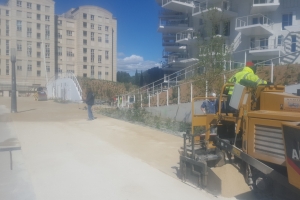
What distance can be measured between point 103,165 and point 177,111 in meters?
9.76

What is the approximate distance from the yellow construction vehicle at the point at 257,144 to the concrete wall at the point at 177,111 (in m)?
8.70

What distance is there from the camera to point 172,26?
42.3 m

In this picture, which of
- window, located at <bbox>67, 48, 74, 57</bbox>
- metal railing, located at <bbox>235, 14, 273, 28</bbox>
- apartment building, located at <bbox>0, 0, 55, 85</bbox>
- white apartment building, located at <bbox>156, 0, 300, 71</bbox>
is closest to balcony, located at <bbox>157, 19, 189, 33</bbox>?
white apartment building, located at <bbox>156, 0, 300, 71</bbox>

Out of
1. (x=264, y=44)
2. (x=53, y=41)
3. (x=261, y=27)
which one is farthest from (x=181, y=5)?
(x=53, y=41)

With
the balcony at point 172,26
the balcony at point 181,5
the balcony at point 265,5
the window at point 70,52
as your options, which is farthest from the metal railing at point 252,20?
the window at point 70,52

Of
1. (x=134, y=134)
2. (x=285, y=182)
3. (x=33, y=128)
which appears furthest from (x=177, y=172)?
(x=33, y=128)

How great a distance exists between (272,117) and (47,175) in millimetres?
4923

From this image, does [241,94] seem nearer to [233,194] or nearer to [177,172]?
[233,194]

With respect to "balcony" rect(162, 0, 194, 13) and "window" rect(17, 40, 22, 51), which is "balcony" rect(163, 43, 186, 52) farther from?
"window" rect(17, 40, 22, 51)

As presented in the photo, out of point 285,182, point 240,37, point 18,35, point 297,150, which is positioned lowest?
point 285,182

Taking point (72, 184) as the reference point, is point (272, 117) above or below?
above

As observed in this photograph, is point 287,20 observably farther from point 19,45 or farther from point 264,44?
point 19,45

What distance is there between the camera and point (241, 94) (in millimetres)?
5883

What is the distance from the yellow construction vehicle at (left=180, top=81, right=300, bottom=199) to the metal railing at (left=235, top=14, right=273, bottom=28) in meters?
25.3
